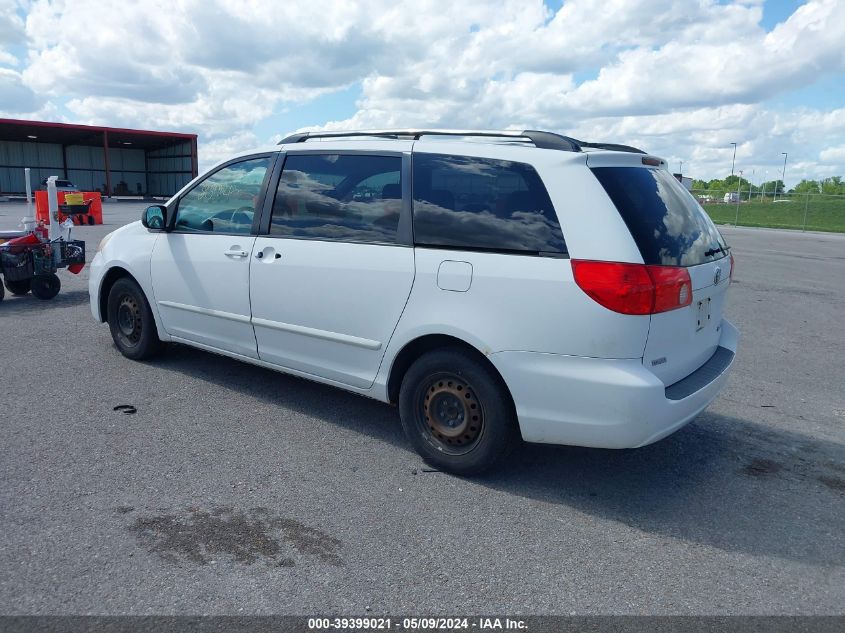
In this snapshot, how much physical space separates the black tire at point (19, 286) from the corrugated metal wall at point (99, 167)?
1591 inches

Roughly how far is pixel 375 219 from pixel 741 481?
260 cm

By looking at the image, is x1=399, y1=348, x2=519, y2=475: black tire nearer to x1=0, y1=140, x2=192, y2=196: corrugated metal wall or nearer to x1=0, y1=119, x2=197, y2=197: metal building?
x1=0, y1=119, x2=197, y2=197: metal building

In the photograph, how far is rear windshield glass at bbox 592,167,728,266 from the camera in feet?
11.6

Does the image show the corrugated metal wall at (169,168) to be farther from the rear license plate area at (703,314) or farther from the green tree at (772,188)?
the rear license plate area at (703,314)

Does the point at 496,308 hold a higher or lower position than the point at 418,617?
higher

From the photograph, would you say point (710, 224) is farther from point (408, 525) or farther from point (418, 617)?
point (418, 617)

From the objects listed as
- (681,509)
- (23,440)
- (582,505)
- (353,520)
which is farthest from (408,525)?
(23,440)

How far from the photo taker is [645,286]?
3.38 metres

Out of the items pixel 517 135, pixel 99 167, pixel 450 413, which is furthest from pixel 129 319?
pixel 99 167

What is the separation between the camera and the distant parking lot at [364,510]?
9.36 feet

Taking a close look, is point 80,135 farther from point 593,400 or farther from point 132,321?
point 593,400

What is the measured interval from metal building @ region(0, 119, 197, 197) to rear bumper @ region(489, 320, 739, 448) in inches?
1839

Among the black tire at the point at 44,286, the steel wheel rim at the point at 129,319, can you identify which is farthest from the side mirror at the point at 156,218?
the black tire at the point at 44,286

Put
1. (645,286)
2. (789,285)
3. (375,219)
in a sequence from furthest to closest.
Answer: (789,285)
(375,219)
(645,286)
